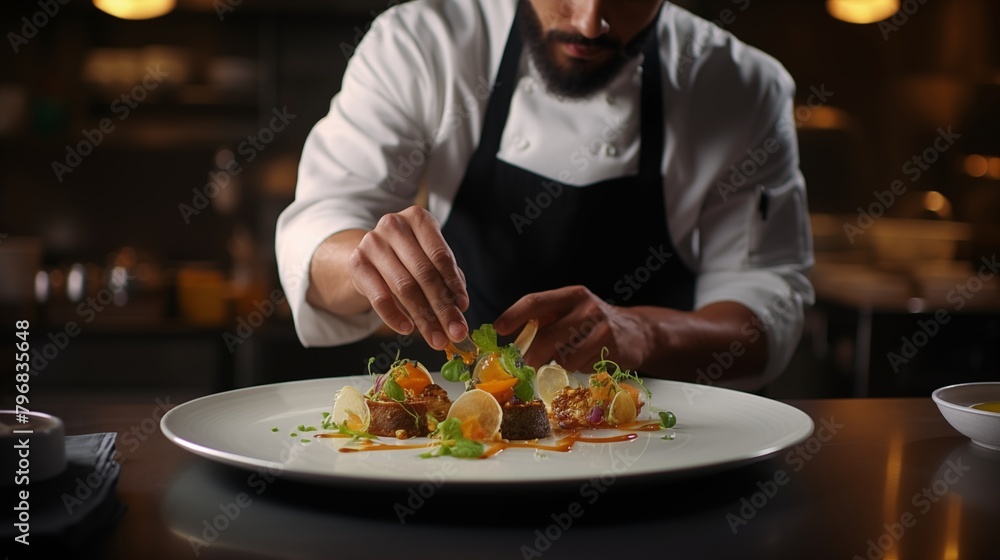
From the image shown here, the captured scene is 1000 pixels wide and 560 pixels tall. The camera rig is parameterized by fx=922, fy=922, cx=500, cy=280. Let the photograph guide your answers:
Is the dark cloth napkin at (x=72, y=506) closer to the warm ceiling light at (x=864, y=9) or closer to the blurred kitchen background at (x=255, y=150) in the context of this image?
the blurred kitchen background at (x=255, y=150)

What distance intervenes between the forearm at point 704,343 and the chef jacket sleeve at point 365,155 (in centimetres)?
55

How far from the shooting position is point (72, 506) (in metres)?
0.76

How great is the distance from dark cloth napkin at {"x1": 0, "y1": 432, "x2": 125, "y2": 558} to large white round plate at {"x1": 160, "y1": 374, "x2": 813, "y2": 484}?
9cm

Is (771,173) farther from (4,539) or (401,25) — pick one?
(4,539)

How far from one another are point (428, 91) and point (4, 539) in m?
1.45

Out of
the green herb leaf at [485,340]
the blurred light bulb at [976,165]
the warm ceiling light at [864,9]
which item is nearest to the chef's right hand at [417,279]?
the green herb leaf at [485,340]

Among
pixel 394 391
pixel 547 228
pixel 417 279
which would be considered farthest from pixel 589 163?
pixel 394 391

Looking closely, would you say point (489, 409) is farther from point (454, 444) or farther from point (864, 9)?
point (864, 9)

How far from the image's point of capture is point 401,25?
2.02m

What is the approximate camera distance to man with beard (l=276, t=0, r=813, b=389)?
74.5 inches

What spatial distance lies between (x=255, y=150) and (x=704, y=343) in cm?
300

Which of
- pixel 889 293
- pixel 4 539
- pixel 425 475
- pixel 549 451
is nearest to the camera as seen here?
pixel 4 539

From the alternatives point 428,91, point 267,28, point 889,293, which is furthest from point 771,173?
point 267,28

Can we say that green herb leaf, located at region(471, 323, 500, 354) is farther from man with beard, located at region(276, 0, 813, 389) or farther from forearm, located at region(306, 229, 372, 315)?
man with beard, located at region(276, 0, 813, 389)
